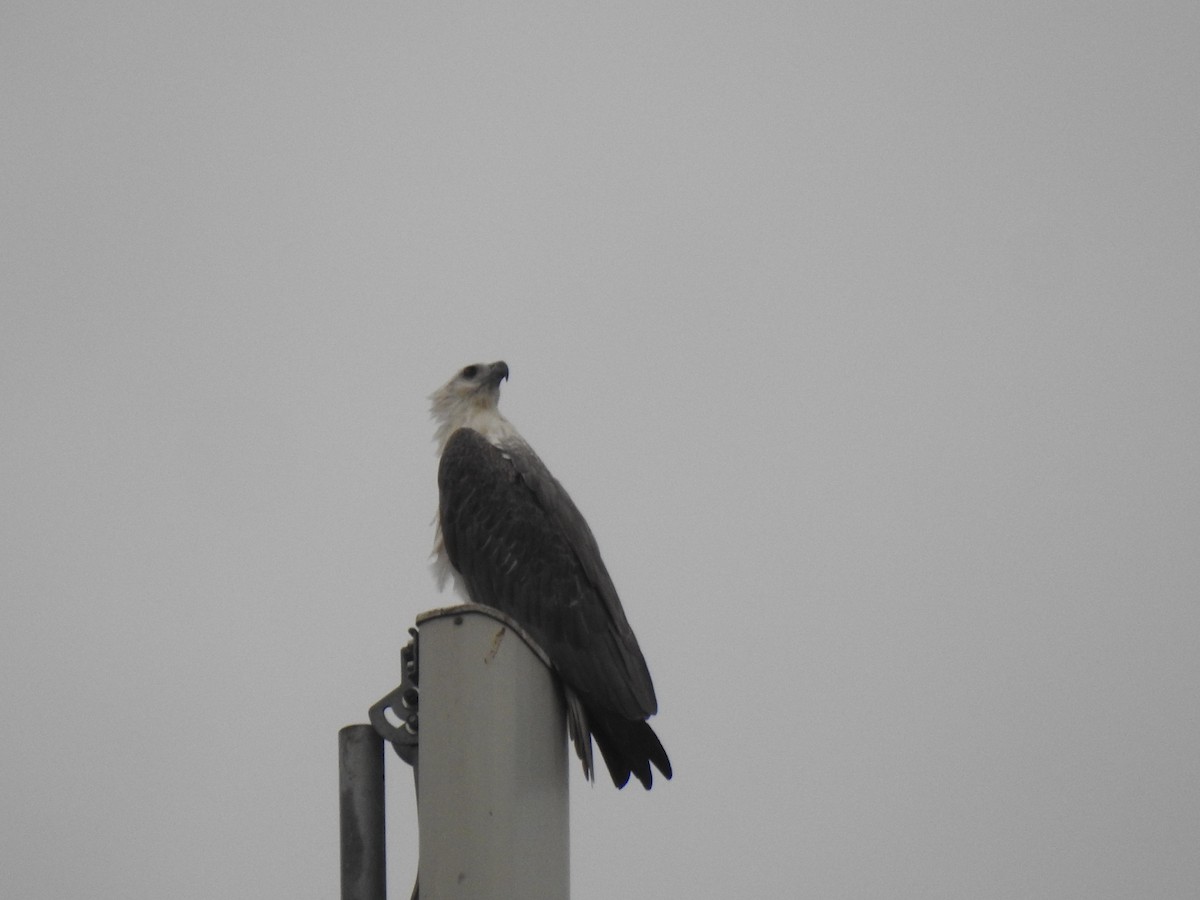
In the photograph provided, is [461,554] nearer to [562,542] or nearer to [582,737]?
[562,542]

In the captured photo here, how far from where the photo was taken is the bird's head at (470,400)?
335 inches

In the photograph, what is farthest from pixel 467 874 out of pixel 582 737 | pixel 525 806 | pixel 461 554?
pixel 461 554

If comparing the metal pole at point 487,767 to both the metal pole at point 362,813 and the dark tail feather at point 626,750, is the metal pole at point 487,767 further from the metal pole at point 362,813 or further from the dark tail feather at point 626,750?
the dark tail feather at point 626,750

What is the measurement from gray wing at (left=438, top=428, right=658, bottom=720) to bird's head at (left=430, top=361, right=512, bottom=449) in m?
0.62

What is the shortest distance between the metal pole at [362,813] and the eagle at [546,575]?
1.85 m

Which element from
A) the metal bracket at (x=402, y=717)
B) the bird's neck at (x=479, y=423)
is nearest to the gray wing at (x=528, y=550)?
the bird's neck at (x=479, y=423)

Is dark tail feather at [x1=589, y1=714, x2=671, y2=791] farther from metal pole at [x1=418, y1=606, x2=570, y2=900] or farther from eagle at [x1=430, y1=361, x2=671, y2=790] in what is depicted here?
metal pole at [x1=418, y1=606, x2=570, y2=900]

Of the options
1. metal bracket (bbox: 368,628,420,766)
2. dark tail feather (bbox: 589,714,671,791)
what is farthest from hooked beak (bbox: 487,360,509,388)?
metal bracket (bbox: 368,628,420,766)

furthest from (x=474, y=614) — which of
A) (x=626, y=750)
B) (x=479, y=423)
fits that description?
(x=479, y=423)

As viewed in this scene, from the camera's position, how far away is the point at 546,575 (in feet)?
23.0

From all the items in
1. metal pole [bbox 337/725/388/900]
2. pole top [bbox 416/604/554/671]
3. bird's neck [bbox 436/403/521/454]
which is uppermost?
bird's neck [bbox 436/403/521/454]

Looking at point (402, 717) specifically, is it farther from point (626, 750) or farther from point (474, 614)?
point (626, 750)

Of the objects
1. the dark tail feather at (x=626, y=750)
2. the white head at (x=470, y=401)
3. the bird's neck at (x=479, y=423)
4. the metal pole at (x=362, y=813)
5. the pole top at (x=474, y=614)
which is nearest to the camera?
the metal pole at (x=362, y=813)

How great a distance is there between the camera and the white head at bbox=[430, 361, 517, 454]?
8482 mm
